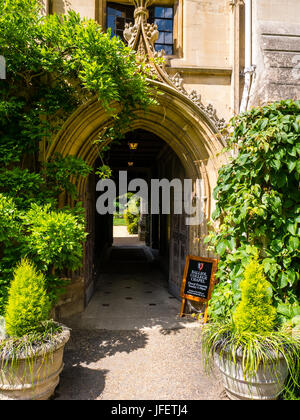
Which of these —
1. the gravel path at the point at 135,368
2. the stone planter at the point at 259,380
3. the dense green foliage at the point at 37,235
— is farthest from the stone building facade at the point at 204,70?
the stone planter at the point at 259,380

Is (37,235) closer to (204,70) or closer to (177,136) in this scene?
(177,136)

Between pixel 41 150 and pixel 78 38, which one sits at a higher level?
pixel 78 38

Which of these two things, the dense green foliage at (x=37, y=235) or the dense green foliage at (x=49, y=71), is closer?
the dense green foliage at (x=37, y=235)

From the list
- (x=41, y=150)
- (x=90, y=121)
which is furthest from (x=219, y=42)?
(x=41, y=150)

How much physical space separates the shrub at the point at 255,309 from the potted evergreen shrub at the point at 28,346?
5.65ft

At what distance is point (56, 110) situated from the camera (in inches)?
158

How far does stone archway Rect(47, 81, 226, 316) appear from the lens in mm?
4539

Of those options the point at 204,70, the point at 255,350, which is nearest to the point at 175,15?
the point at 204,70

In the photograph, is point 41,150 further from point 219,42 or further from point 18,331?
point 219,42

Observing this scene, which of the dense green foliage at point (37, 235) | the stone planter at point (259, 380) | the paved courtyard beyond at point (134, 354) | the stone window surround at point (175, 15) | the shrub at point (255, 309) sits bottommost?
the paved courtyard beyond at point (134, 354)

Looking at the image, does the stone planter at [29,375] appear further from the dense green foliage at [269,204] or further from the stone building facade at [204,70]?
the stone building facade at [204,70]

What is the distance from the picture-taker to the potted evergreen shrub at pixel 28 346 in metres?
2.47
